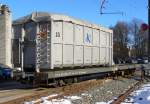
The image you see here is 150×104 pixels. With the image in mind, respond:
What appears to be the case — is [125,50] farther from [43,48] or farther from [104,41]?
[43,48]

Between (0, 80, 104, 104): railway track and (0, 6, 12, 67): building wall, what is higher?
(0, 6, 12, 67): building wall

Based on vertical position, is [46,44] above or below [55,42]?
below

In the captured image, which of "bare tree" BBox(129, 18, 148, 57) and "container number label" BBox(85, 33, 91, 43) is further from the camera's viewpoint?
"bare tree" BBox(129, 18, 148, 57)

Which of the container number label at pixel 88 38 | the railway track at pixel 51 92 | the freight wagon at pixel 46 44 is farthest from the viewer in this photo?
the container number label at pixel 88 38

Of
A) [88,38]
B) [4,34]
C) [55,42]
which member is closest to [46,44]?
[55,42]

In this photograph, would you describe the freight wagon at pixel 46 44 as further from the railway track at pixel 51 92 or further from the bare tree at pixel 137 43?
the bare tree at pixel 137 43

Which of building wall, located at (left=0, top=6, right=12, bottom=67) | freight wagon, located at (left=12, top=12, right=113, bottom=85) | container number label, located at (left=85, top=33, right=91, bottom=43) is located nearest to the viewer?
freight wagon, located at (left=12, top=12, right=113, bottom=85)

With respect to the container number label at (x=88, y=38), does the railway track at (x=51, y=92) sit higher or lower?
lower

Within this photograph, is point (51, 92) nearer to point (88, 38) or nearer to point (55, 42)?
point (55, 42)

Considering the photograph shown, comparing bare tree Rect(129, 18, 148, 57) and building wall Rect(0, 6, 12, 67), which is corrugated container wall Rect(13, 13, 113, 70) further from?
bare tree Rect(129, 18, 148, 57)

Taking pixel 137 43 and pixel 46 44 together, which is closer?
pixel 46 44

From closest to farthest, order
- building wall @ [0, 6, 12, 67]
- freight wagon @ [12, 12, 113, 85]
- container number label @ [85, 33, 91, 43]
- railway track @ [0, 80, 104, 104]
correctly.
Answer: railway track @ [0, 80, 104, 104], freight wagon @ [12, 12, 113, 85], container number label @ [85, 33, 91, 43], building wall @ [0, 6, 12, 67]

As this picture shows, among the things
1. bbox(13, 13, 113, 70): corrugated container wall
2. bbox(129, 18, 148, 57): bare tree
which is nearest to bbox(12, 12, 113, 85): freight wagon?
bbox(13, 13, 113, 70): corrugated container wall

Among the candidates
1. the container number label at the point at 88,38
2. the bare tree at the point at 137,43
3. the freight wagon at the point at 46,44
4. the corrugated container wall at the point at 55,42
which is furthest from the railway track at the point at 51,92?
the bare tree at the point at 137,43
